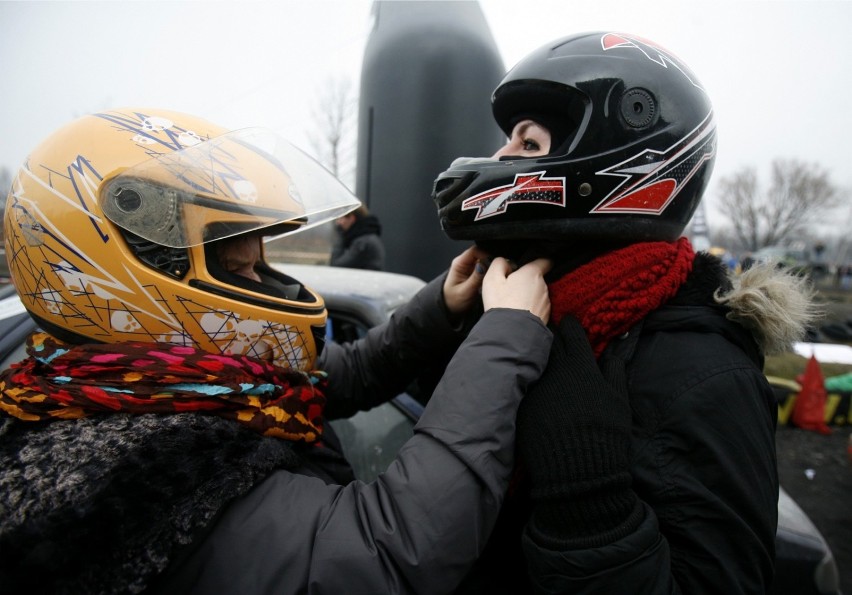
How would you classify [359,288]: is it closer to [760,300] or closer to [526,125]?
[526,125]

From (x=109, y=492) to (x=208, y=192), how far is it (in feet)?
2.82

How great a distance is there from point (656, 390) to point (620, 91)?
0.85 metres

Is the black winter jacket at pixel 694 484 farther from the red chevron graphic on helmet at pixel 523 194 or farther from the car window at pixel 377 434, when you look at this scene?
the car window at pixel 377 434

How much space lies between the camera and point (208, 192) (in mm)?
1398

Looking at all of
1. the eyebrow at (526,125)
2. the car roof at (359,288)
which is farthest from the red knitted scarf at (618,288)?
the car roof at (359,288)

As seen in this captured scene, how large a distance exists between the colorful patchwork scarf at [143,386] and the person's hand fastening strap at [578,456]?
0.66m

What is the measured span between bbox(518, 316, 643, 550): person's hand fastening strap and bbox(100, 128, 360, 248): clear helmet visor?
1.02 meters

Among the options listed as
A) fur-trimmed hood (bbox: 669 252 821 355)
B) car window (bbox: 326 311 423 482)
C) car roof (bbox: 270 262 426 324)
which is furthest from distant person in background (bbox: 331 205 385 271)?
fur-trimmed hood (bbox: 669 252 821 355)

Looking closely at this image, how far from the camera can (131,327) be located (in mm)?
1317

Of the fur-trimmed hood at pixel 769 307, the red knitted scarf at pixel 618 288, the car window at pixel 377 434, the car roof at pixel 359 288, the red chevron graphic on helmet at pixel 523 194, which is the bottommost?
the car window at pixel 377 434

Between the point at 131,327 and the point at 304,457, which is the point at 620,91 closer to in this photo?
the point at 304,457

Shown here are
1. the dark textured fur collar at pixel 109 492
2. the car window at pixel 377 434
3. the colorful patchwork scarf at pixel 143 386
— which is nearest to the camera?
the dark textured fur collar at pixel 109 492

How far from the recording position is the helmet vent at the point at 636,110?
4.33ft

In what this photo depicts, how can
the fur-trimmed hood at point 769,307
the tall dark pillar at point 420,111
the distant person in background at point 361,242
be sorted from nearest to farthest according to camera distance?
the fur-trimmed hood at point 769,307
the distant person in background at point 361,242
the tall dark pillar at point 420,111
